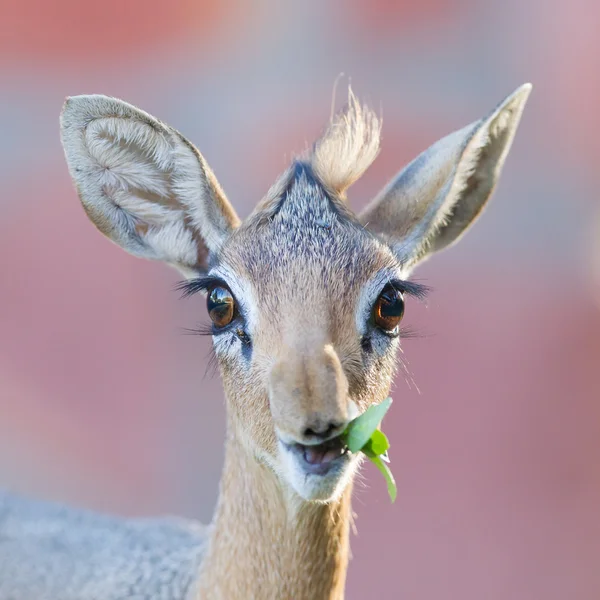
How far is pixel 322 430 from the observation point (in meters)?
1.76

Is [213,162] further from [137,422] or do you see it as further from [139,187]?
[139,187]

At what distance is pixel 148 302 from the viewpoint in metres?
4.57

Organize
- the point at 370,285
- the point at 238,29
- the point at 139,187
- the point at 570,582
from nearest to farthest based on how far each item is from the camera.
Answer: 1. the point at 370,285
2. the point at 139,187
3. the point at 570,582
4. the point at 238,29

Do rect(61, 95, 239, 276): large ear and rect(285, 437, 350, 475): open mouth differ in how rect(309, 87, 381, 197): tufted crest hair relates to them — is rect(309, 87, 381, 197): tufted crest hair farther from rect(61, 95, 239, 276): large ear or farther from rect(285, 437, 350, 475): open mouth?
rect(285, 437, 350, 475): open mouth

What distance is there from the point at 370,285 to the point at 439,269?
2.55 m

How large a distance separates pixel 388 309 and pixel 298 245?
0.25 m

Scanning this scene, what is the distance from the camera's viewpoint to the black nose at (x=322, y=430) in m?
1.76

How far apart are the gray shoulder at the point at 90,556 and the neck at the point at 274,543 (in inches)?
10.5

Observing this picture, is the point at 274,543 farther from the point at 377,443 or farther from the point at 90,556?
the point at 90,556

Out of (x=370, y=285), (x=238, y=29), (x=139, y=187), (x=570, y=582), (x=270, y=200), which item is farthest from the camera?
(x=238, y=29)

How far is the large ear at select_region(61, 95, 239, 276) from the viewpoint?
225 cm

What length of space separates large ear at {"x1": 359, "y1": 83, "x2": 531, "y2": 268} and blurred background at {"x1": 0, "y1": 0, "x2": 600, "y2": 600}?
1.75m

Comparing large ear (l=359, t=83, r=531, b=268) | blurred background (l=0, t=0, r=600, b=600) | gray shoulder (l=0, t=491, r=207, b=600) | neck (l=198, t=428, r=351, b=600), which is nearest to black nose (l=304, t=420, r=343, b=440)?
neck (l=198, t=428, r=351, b=600)

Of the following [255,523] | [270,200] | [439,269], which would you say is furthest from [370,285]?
[439,269]
